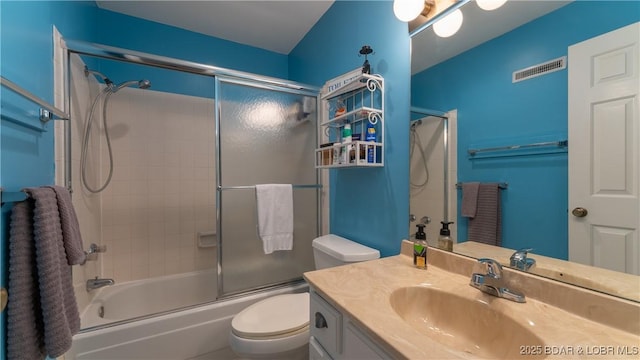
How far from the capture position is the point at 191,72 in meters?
1.49

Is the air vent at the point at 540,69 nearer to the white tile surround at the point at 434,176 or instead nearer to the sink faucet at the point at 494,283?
Answer: the white tile surround at the point at 434,176

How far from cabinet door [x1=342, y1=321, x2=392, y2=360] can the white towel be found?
3.30ft

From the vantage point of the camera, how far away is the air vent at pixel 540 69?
730mm

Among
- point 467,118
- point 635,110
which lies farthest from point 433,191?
point 635,110

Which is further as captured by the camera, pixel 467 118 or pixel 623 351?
pixel 467 118

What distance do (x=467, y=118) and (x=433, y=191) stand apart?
341 millimetres

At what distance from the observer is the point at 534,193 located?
799mm

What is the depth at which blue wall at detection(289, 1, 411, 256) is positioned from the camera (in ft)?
4.14

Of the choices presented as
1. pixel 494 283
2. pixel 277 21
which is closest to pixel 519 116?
pixel 494 283

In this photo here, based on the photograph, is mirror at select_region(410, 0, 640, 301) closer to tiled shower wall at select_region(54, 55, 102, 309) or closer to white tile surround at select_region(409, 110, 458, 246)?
white tile surround at select_region(409, 110, 458, 246)

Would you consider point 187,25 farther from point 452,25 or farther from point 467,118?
point 467,118

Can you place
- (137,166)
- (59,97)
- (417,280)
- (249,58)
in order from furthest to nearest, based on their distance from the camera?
(249,58), (137,166), (59,97), (417,280)

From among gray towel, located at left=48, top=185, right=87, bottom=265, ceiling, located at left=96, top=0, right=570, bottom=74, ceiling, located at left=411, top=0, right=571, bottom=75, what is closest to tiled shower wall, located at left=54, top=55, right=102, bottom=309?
gray towel, located at left=48, top=185, right=87, bottom=265

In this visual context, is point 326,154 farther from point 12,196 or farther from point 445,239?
point 12,196
